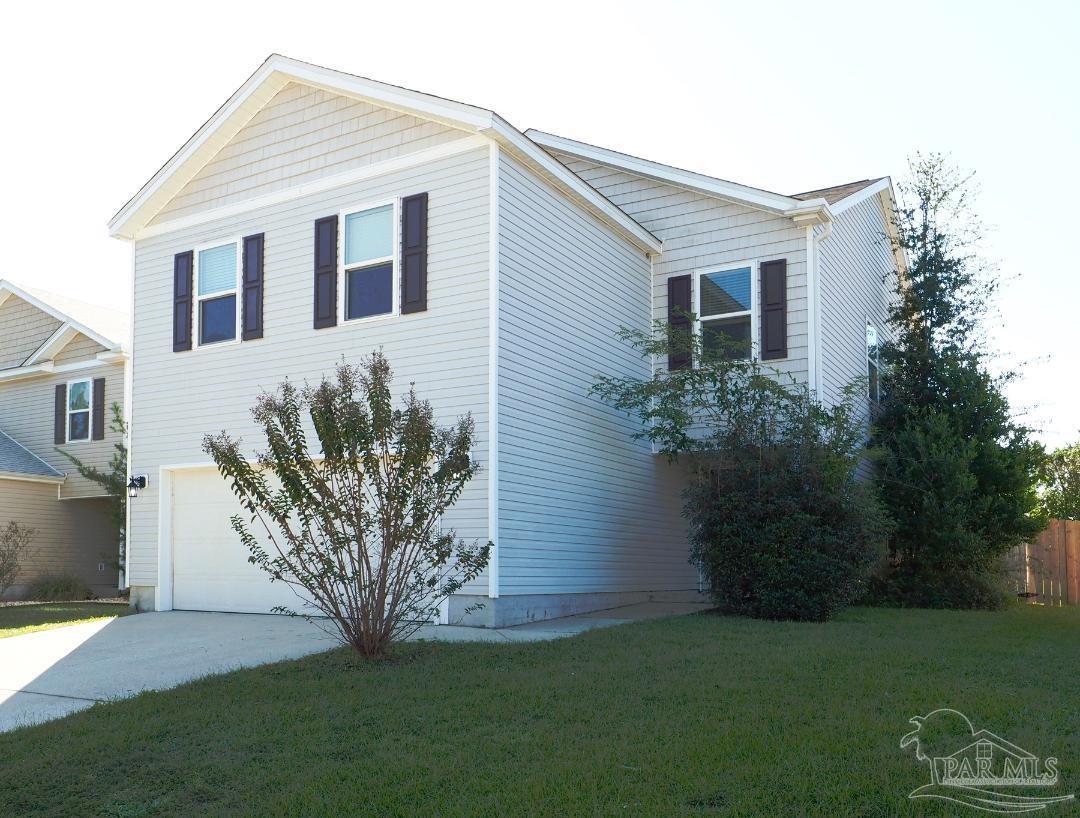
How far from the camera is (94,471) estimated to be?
61.8 ft

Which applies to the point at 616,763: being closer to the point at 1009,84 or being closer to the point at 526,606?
the point at 526,606

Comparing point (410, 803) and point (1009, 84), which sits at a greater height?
point (1009, 84)

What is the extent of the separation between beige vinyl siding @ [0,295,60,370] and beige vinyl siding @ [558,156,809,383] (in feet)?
45.5

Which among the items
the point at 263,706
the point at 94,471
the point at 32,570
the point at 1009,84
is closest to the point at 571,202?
the point at 1009,84

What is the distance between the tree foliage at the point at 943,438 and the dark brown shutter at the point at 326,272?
7.90m

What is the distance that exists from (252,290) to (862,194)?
951cm

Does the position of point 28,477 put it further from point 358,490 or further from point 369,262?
point 358,490

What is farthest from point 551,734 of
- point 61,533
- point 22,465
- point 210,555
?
point 61,533

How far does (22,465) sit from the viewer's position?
67.0 ft

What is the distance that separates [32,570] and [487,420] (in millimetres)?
14013

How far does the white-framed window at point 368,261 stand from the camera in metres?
12.0

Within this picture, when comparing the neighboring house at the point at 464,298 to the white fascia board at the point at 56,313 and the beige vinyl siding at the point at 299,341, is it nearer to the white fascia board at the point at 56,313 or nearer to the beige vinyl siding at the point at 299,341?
the beige vinyl siding at the point at 299,341

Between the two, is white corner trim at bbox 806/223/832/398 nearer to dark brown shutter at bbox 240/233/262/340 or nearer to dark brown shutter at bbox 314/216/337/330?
dark brown shutter at bbox 314/216/337/330

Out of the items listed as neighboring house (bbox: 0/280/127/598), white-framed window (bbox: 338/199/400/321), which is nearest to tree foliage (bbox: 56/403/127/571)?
neighboring house (bbox: 0/280/127/598)
